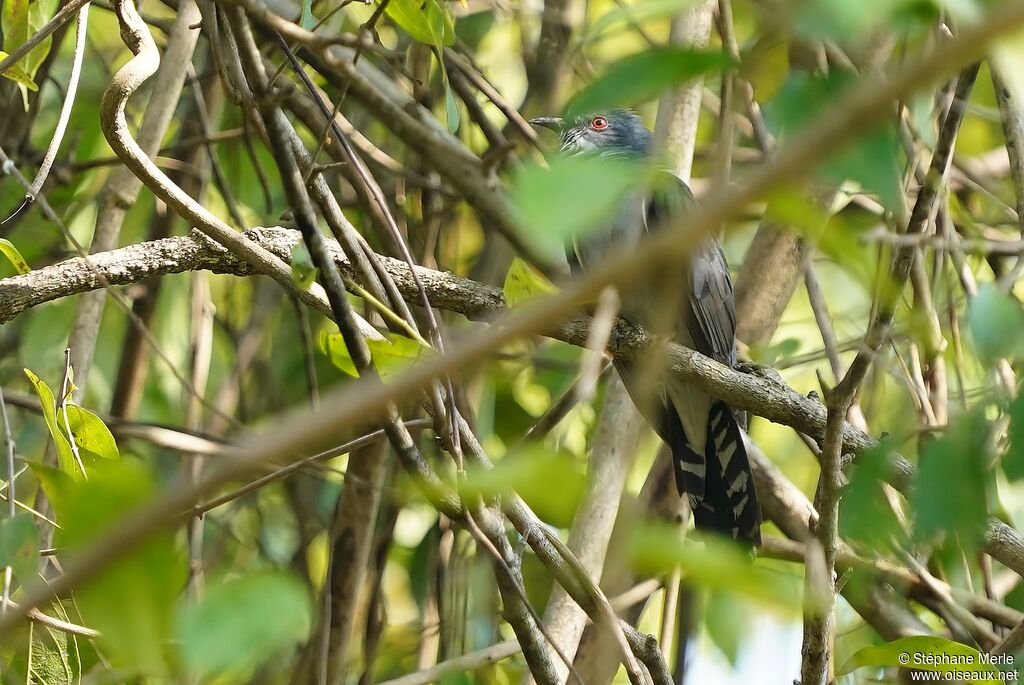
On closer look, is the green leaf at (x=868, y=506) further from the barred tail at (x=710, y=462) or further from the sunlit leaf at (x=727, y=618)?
the barred tail at (x=710, y=462)

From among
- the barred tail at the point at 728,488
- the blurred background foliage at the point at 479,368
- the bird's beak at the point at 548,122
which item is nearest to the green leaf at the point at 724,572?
the blurred background foliage at the point at 479,368

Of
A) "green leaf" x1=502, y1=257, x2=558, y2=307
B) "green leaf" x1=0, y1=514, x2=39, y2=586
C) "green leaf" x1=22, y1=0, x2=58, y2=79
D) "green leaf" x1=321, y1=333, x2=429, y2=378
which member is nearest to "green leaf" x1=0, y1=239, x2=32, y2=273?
"green leaf" x1=22, y1=0, x2=58, y2=79

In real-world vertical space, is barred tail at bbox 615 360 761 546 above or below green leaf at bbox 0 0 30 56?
below

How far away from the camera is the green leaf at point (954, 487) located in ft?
4.18

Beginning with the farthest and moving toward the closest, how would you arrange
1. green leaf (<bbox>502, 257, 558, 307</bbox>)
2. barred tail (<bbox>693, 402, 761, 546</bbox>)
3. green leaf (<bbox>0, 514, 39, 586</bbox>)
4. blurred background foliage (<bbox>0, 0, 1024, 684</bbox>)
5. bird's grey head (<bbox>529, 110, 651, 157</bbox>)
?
bird's grey head (<bbox>529, 110, 651, 157</bbox>)
barred tail (<bbox>693, 402, 761, 546</bbox>)
green leaf (<bbox>502, 257, 558, 307</bbox>)
green leaf (<bbox>0, 514, 39, 586</bbox>)
blurred background foliage (<bbox>0, 0, 1024, 684</bbox>)

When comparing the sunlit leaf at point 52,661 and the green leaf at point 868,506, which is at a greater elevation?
the green leaf at point 868,506

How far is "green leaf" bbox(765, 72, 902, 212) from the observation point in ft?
3.00

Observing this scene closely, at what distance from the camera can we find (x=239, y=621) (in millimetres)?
834

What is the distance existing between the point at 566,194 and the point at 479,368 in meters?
2.58

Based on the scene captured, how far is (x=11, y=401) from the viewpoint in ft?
10.1

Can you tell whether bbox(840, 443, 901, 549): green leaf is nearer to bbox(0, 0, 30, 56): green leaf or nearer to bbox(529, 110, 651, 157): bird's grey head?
bbox(0, 0, 30, 56): green leaf

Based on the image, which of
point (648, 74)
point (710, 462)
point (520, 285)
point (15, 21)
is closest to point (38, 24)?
point (15, 21)

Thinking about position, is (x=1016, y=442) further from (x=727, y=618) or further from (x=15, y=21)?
(x=15, y=21)

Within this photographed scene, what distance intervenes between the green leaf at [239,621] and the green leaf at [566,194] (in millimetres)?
364
